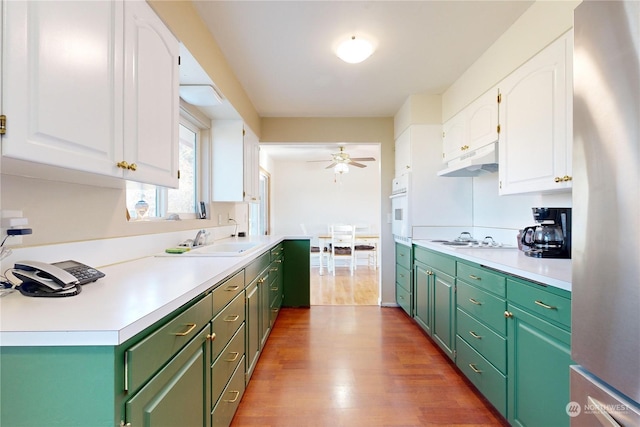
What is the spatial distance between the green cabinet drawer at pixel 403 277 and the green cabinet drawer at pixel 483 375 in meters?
1.09

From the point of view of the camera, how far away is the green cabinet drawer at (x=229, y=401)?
126cm

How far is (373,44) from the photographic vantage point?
220 centimetres

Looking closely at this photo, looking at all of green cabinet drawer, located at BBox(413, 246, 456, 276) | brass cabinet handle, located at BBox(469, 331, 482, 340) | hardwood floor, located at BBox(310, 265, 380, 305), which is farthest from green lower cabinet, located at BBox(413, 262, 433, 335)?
hardwood floor, located at BBox(310, 265, 380, 305)

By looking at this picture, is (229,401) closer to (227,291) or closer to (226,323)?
(226,323)

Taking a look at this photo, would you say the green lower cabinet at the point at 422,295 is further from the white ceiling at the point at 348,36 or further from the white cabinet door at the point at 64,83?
the white cabinet door at the point at 64,83

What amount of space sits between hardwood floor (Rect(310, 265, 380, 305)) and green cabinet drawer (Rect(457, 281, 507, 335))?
1.91 metres

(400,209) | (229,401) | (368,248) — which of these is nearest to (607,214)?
(229,401)

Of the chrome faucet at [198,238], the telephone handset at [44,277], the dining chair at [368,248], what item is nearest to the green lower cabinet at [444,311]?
the chrome faucet at [198,238]

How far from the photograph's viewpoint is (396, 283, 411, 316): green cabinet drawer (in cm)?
313

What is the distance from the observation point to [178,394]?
0.92m

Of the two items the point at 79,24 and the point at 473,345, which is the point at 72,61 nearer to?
the point at 79,24

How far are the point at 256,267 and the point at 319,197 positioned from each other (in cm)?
489

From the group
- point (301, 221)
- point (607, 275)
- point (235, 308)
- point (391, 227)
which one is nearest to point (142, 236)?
point (235, 308)

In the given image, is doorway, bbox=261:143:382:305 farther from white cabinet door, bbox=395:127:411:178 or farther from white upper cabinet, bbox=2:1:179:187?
white upper cabinet, bbox=2:1:179:187
